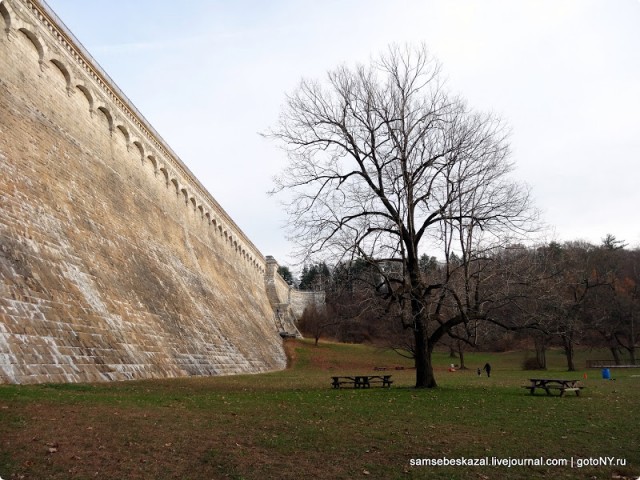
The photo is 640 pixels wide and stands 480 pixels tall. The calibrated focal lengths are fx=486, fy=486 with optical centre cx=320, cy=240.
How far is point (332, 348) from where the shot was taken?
5919cm

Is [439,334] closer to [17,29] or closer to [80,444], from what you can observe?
[80,444]

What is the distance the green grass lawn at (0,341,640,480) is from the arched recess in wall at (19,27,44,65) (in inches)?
498

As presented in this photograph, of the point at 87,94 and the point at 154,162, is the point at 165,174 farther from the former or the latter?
the point at 87,94

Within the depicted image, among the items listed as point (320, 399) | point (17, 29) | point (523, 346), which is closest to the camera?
point (320, 399)

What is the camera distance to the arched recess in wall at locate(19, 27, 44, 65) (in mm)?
16797

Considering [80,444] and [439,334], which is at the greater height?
[439,334]

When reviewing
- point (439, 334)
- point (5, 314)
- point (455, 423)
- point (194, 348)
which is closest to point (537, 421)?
point (455, 423)

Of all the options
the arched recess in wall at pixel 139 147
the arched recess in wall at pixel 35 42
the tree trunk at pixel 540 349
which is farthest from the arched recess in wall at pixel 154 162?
the tree trunk at pixel 540 349

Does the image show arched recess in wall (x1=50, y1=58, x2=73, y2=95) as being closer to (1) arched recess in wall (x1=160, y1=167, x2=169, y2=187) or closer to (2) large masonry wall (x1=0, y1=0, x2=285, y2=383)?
(2) large masonry wall (x1=0, y1=0, x2=285, y2=383)

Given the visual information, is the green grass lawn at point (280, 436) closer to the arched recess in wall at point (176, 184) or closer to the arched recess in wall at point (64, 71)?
the arched recess in wall at point (64, 71)

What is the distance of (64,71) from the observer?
19.5m


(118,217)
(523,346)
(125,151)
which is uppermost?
(125,151)

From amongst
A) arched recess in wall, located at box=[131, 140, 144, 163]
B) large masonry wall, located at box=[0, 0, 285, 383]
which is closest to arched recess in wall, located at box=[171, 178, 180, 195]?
large masonry wall, located at box=[0, 0, 285, 383]

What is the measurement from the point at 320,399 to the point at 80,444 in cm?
801
